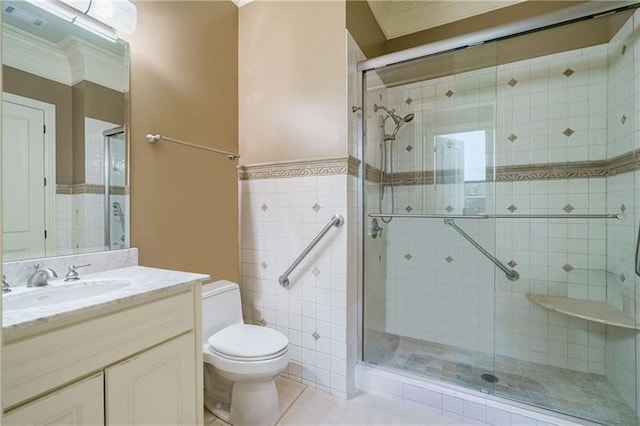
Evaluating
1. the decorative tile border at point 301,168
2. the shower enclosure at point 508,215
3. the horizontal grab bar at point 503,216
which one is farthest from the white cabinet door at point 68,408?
the horizontal grab bar at point 503,216

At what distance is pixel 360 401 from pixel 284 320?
25.7 inches

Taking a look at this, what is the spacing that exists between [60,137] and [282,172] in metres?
1.12

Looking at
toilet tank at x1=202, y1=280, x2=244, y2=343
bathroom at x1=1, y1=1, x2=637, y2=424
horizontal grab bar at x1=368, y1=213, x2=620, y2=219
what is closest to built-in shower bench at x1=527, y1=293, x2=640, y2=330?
bathroom at x1=1, y1=1, x2=637, y2=424

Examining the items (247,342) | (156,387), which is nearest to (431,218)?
(247,342)

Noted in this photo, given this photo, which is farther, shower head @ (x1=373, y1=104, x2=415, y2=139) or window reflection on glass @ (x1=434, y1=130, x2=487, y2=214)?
shower head @ (x1=373, y1=104, x2=415, y2=139)

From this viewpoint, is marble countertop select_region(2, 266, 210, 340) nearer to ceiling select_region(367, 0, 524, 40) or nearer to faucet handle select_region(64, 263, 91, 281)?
faucet handle select_region(64, 263, 91, 281)

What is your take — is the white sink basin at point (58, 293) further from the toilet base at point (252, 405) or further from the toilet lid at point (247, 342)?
the toilet base at point (252, 405)

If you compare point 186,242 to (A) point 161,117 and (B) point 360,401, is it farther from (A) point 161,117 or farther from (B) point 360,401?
(B) point 360,401

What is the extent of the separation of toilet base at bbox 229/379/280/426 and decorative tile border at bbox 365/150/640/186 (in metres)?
1.38

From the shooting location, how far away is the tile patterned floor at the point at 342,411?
1.60 meters

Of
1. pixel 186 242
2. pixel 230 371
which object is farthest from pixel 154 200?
pixel 230 371

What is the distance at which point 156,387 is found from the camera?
103 centimetres

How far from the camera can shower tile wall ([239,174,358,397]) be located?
71.7 inches

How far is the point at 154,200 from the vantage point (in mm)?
1619
